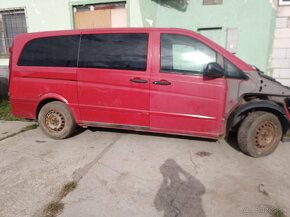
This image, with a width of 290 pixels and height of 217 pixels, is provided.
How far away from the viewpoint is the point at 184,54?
3.73m

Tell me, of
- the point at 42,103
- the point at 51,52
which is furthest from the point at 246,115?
the point at 42,103

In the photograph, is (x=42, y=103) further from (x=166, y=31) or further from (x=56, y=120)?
(x=166, y=31)

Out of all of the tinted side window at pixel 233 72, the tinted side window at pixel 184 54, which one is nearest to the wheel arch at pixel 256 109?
the tinted side window at pixel 233 72

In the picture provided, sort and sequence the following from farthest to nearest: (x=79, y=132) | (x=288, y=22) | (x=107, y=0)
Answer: (x=107, y=0) < (x=288, y=22) < (x=79, y=132)

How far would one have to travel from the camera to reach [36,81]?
14.5 feet

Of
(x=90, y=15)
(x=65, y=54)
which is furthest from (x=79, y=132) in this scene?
(x=90, y=15)

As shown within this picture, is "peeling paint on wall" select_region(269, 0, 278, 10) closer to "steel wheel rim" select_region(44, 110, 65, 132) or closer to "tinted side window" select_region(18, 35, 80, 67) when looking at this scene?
"tinted side window" select_region(18, 35, 80, 67)

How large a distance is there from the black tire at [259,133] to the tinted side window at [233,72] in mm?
609

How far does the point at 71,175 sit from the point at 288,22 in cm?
648

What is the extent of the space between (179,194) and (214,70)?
180 cm

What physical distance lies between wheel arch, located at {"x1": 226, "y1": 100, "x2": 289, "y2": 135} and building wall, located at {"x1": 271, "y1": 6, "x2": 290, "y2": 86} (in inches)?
136

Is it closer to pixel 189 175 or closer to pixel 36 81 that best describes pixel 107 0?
pixel 36 81

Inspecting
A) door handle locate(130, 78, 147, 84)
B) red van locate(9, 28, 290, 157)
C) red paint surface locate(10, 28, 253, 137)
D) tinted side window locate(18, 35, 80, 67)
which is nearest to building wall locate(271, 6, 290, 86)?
red van locate(9, 28, 290, 157)

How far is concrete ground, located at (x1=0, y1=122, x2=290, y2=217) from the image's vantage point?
2689mm
